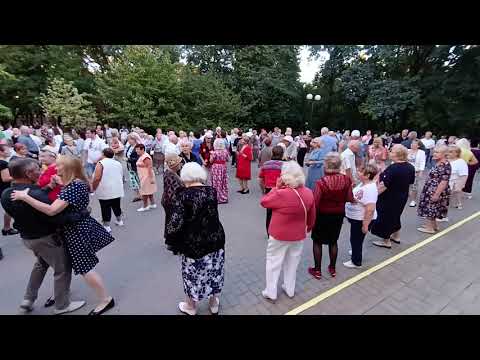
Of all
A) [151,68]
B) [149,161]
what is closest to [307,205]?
[149,161]

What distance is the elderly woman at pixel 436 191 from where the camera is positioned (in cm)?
462

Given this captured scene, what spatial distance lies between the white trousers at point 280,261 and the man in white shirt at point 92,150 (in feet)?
20.3

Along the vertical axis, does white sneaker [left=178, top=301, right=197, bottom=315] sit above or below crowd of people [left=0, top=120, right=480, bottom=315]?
below

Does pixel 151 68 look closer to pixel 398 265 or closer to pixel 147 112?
pixel 147 112

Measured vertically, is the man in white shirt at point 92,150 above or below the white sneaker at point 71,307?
above

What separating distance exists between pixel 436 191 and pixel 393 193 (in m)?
1.19

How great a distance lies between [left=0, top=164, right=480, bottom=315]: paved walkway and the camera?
9.95ft

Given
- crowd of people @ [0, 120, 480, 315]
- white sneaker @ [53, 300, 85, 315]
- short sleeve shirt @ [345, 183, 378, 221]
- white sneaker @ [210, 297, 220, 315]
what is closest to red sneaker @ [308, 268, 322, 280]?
crowd of people @ [0, 120, 480, 315]

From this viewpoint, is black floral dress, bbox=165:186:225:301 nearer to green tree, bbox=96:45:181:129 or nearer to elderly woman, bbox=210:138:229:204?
elderly woman, bbox=210:138:229:204

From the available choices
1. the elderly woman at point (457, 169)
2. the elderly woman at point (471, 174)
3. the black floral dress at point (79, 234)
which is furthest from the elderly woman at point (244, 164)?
the elderly woman at point (471, 174)

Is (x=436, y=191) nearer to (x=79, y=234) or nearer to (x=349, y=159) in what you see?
(x=349, y=159)

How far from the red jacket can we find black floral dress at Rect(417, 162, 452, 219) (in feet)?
11.3

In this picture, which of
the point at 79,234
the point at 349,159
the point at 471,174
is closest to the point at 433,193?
the point at 349,159

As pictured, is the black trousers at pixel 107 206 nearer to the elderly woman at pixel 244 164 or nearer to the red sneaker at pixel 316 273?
the elderly woman at pixel 244 164
